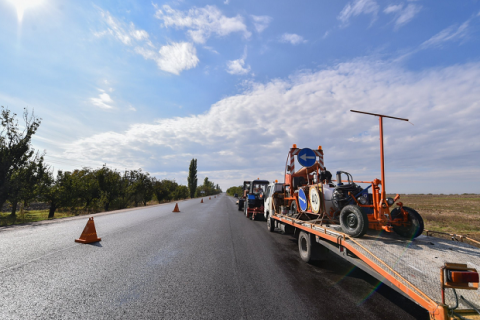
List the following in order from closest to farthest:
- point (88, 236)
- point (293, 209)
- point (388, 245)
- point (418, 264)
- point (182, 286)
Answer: point (418, 264)
point (388, 245)
point (182, 286)
point (88, 236)
point (293, 209)

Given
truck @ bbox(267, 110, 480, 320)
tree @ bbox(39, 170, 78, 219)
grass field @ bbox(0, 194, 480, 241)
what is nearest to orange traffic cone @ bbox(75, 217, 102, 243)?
truck @ bbox(267, 110, 480, 320)

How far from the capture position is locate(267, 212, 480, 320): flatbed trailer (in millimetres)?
2045

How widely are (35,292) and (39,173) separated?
17679mm

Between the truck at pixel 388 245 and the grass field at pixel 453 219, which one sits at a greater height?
the truck at pixel 388 245


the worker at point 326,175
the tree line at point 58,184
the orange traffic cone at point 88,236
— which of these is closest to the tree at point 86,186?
the tree line at point 58,184

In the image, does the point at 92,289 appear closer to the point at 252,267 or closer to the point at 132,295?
the point at 132,295

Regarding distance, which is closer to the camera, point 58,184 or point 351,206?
point 351,206

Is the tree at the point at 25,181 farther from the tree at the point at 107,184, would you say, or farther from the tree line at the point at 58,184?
the tree at the point at 107,184

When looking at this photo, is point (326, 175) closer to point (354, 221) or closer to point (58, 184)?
point (354, 221)

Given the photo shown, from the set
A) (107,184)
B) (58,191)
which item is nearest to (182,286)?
(58,191)

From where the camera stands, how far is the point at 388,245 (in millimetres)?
3611

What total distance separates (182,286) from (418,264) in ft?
12.0

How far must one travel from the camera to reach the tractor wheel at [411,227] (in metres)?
4.12

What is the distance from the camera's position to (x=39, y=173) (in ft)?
54.0
